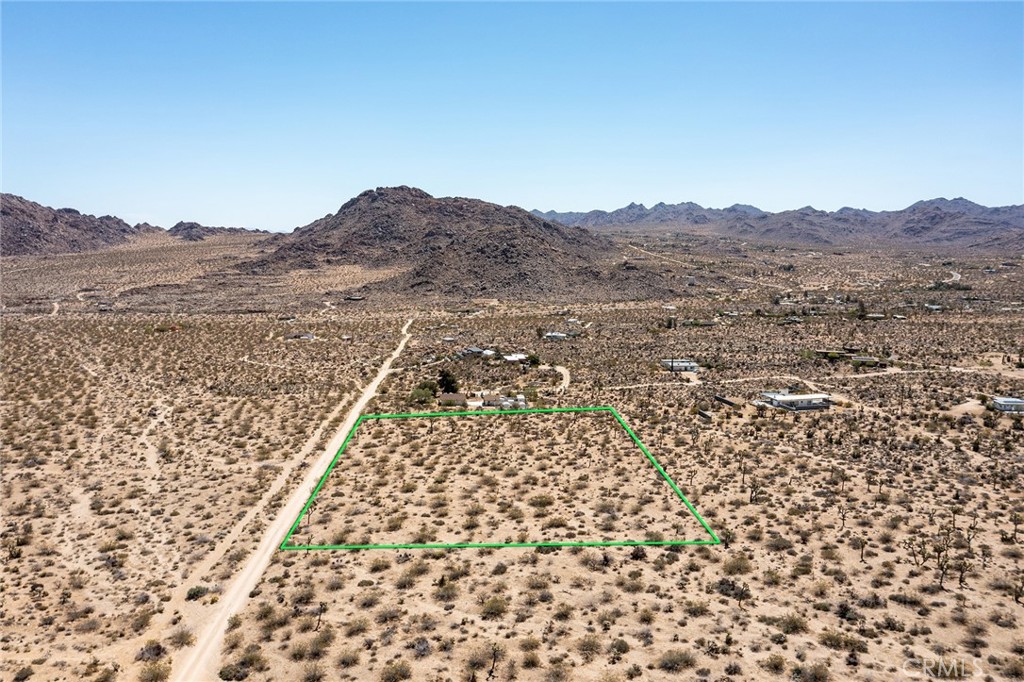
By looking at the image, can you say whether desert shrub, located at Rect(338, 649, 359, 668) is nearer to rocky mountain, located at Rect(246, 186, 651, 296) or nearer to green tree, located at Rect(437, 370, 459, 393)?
green tree, located at Rect(437, 370, 459, 393)

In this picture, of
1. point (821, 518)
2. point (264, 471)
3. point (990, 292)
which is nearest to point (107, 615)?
point (264, 471)

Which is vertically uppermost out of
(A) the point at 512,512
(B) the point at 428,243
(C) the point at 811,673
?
(B) the point at 428,243

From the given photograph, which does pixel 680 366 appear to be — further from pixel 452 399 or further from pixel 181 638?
pixel 181 638

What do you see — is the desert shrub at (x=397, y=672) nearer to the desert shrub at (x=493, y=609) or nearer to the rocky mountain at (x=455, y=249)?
the desert shrub at (x=493, y=609)

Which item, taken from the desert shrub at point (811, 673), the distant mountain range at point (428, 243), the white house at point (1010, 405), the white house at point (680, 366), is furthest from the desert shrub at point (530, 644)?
the distant mountain range at point (428, 243)

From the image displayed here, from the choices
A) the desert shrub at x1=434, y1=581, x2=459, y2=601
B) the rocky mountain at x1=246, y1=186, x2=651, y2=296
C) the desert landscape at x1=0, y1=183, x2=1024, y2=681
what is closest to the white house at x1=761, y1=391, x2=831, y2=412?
the desert landscape at x1=0, y1=183, x2=1024, y2=681

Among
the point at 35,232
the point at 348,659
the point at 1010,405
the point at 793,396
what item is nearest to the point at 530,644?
the point at 348,659
